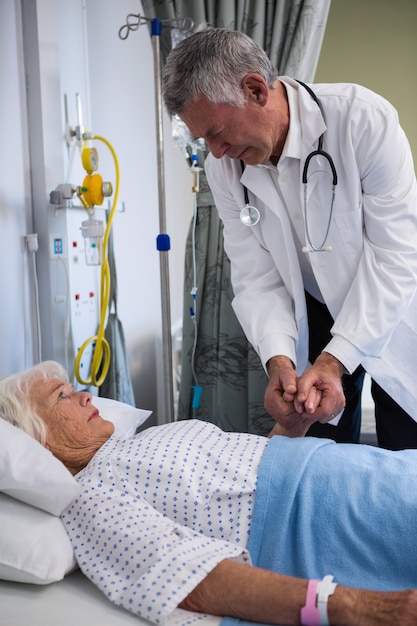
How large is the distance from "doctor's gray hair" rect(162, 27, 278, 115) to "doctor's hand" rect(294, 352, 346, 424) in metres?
0.68

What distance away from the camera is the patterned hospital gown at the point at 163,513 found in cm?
114

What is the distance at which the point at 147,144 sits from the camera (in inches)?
136

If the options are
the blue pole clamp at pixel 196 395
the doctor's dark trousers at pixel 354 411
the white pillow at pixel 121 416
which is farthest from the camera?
the blue pole clamp at pixel 196 395

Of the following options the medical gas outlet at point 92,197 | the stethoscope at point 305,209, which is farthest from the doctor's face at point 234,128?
the medical gas outlet at point 92,197

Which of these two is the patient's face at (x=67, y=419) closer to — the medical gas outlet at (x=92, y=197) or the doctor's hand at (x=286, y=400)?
the doctor's hand at (x=286, y=400)

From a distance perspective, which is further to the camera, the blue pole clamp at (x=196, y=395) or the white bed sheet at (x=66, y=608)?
the blue pole clamp at (x=196, y=395)

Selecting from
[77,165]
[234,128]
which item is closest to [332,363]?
[234,128]

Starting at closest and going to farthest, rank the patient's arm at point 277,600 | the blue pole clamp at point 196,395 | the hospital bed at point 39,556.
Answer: the patient's arm at point 277,600
the hospital bed at point 39,556
the blue pole clamp at point 196,395

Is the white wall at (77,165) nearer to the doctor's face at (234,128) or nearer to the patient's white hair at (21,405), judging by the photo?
the patient's white hair at (21,405)

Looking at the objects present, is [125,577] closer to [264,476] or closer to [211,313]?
[264,476]

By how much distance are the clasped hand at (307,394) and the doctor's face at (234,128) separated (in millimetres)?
561

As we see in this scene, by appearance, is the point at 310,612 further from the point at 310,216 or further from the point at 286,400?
the point at 310,216

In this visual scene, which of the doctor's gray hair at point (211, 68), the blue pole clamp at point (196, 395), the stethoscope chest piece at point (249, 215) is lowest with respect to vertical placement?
the blue pole clamp at point (196, 395)

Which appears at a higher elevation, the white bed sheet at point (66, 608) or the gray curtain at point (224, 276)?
the gray curtain at point (224, 276)
